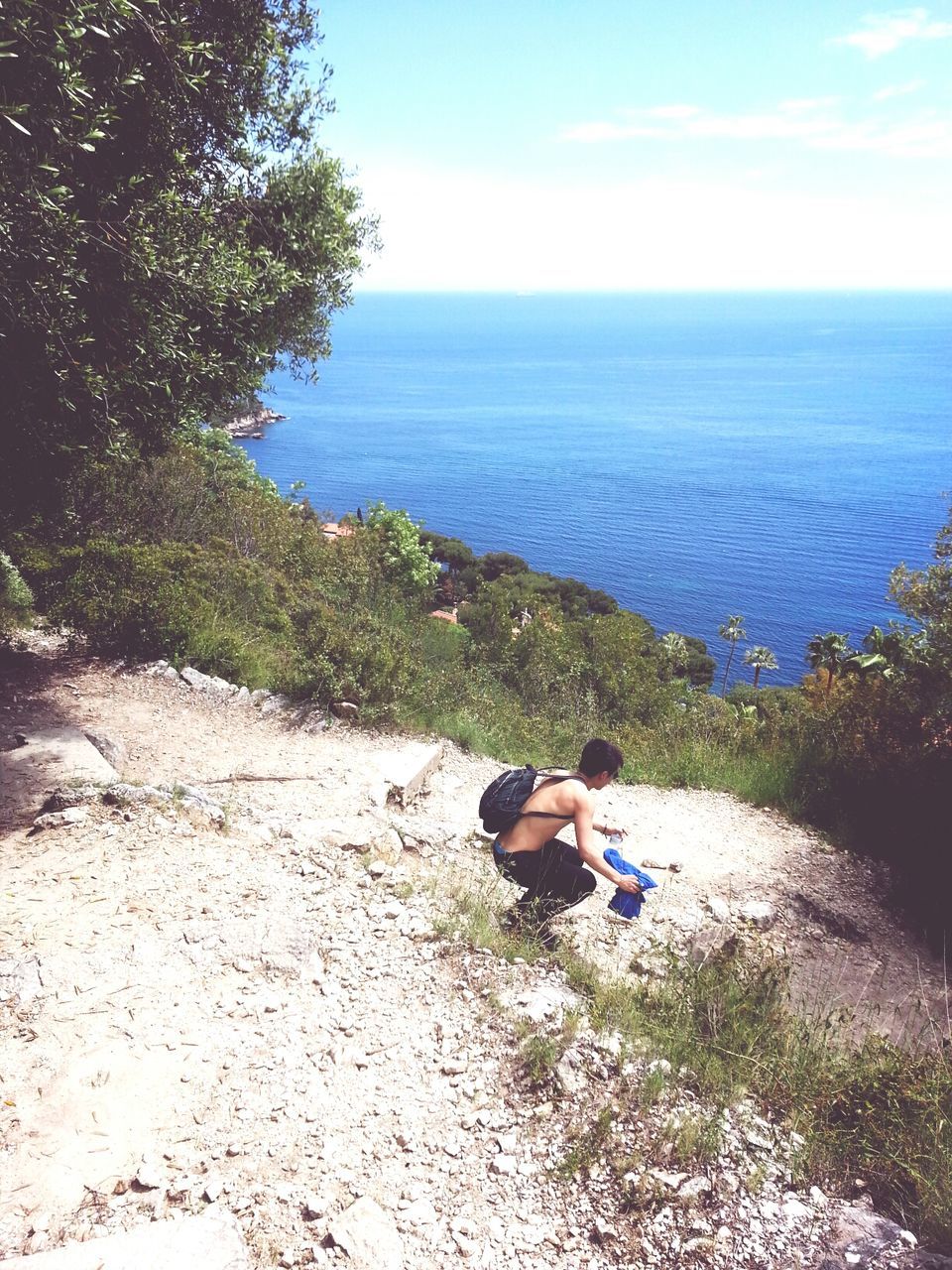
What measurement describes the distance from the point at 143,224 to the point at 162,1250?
21.2 feet

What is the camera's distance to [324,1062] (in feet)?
13.9

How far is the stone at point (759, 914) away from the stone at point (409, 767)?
12.2 ft

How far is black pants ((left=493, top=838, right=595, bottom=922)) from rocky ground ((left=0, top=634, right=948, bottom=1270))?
1.50 ft

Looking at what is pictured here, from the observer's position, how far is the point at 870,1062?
4715mm

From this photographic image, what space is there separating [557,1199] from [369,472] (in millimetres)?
104568

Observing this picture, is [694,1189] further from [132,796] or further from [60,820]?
[60,820]

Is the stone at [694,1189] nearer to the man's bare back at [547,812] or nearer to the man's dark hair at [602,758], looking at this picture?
the man's bare back at [547,812]

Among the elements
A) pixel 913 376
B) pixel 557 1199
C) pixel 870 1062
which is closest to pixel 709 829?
pixel 870 1062

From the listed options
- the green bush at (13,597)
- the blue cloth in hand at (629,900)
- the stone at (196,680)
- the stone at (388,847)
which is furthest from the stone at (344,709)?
the blue cloth in hand at (629,900)

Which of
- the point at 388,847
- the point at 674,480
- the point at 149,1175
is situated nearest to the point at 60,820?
the point at 388,847

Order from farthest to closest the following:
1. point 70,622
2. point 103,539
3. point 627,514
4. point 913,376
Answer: point 913,376 < point 627,514 < point 103,539 < point 70,622

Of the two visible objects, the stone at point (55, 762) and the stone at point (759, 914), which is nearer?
the stone at point (55, 762)

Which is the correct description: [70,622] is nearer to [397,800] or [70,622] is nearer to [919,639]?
[397,800]

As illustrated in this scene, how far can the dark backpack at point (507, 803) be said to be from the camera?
211 inches
